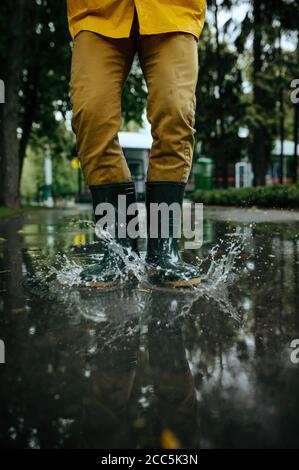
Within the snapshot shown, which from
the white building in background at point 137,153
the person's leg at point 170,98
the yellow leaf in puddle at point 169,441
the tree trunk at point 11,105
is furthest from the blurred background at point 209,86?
the yellow leaf in puddle at point 169,441

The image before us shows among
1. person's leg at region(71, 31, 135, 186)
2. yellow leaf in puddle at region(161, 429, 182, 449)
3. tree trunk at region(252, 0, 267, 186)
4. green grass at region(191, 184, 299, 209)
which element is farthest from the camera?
tree trunk at region(252, 0, 267, 186)

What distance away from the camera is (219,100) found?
59.3 ft

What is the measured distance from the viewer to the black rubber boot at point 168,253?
88.6 inches

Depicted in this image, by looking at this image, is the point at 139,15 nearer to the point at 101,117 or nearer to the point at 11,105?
the point at 101,117

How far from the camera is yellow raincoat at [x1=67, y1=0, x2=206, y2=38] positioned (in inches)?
91.9

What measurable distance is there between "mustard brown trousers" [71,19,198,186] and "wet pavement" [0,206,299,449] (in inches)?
24.3

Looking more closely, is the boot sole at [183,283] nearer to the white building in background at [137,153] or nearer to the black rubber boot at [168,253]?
the black rubber boot at [168,253]

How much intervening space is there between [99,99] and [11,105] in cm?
1029

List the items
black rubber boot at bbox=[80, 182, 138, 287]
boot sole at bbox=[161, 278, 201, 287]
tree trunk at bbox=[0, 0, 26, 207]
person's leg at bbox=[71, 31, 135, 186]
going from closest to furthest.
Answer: boot sole at bbox=[161, 278, 201, 287], black rubber boot at bbox=[80, 182, 138, 287], person's leg at bbox=[71, 31, 135, 186], tree trunk at bbox=[0, 0, 26, 207]

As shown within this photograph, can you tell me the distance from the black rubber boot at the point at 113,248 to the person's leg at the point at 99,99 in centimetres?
5

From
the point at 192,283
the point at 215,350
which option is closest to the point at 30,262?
the point at 192,283

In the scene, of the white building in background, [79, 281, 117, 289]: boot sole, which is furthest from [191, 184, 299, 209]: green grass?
the white building in background

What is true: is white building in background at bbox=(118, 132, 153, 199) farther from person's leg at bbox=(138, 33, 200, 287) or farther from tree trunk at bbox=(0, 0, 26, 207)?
person's leg at bbox=(138, 33, 200, 287)

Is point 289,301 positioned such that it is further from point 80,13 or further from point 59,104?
point 59,104
